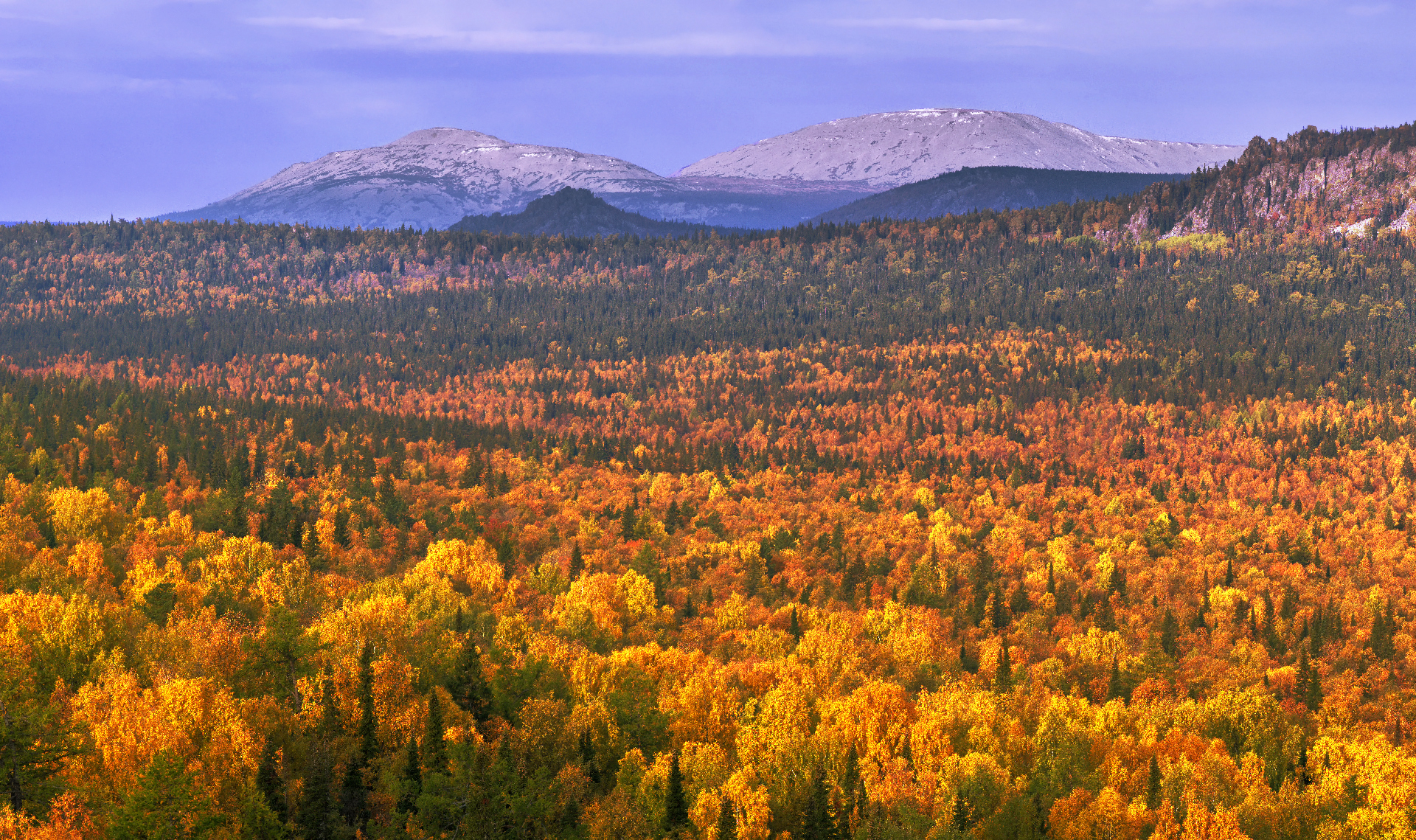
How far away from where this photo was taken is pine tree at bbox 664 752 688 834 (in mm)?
97500

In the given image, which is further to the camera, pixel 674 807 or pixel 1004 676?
pixel 1004 676

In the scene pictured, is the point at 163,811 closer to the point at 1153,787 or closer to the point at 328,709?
the point at 328,709

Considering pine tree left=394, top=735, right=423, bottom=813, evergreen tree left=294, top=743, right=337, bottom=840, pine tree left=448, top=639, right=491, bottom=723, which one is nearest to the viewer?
evergreen tree left=294, top=743, right=337, bottom=840

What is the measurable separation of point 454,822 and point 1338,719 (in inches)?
5048

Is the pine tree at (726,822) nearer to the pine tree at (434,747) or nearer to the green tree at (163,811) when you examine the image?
the pine tree at (434,747)

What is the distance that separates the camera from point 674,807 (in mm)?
97688

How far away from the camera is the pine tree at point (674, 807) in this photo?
97.5 metres

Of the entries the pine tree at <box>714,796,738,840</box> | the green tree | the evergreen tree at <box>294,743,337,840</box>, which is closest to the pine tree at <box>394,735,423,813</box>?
the evergreen tree at <box>294,743,337,840</box>

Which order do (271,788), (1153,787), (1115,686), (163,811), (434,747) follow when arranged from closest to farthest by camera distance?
1. (163,811)
2. (271,788)
3. (434,747)
4. (1153,787)
5. (1115,686)

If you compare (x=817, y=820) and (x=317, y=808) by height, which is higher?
(x=317, y=808)

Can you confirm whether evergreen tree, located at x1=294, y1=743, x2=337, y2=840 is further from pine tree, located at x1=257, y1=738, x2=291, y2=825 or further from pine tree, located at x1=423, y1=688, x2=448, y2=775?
pine tree, located at x1=423, y1=688, x2=448, y2=775

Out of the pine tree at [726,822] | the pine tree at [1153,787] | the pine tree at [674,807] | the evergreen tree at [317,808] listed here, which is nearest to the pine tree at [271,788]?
the evergreen tree at [317,808]

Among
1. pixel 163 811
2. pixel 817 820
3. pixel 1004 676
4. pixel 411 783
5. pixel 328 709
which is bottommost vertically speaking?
pixel 1004 676

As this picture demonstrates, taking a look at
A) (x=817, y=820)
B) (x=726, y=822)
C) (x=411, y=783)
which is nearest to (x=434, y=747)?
(x=411, y=783)
